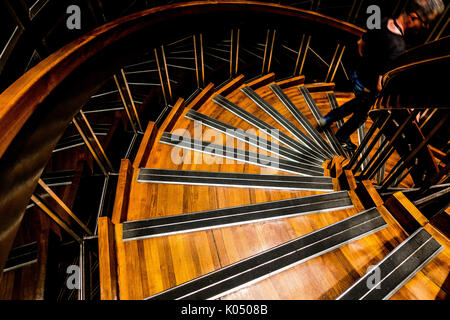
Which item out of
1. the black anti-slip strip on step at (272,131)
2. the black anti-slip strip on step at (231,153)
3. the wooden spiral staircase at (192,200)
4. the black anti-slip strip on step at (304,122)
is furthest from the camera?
the black anti-slip strip on step at (304,122)

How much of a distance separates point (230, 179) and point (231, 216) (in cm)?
34

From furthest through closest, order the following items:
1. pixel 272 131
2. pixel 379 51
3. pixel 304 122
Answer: pixel 304 122 → pixel 272 131 → pixel 379 51

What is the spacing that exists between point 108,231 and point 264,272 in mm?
816

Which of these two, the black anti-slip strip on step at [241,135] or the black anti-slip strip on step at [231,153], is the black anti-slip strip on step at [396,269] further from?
the black anti-slip strip on step at [241,135]

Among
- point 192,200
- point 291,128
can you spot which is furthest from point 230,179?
point 291,128

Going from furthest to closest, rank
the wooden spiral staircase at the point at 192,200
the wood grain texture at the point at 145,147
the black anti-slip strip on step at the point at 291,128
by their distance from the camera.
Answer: the black anti-slip strip on step at the point at 291,128, the wood grain texture at the point at 145,147, the wooden spiral staircase at the point at 192,200

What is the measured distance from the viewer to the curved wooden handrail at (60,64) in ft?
2.17

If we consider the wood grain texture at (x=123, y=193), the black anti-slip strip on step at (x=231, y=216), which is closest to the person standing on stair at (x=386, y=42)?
the black anti-slip strip on step at (x=231, y=216)

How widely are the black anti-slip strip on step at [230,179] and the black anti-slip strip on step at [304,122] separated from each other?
1067 millimetres

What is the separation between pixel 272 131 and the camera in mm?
2430

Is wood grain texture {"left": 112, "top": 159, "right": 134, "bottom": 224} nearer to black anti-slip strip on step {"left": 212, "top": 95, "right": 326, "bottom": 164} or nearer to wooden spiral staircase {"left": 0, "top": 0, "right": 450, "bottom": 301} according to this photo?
wooden spiral staircase {"left": 0, "top": 0, "right": 450, "bottom": 301}

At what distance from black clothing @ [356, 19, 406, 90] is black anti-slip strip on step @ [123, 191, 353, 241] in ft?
→ 4.22

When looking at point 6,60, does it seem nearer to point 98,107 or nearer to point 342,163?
point 98,107

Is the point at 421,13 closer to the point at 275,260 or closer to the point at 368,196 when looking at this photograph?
the point at 368,196
